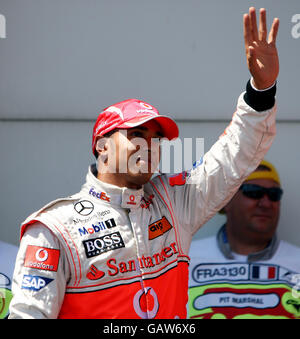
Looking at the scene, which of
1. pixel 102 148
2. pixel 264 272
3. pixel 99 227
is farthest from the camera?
pixel 264 272

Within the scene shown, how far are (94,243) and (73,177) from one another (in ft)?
4.46

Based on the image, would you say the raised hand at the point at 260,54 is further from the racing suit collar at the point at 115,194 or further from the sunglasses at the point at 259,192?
the sunglasses at the point at 259,192

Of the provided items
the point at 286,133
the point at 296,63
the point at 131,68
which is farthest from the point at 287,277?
the point at 131,68

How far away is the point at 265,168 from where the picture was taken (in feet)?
9.27

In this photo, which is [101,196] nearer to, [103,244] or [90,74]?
[103,244]

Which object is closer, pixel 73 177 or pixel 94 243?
pixel 94 243

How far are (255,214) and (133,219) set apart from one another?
1.27 metres

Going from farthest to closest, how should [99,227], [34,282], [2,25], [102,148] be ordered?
[2,25], [102,148], [99,227], [34,282]

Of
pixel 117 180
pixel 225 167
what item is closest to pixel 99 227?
pixel 117 180

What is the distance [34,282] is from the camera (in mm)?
1526
